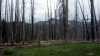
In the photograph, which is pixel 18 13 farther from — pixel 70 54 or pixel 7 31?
pixel 70 54

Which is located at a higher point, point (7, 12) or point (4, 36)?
point (7, 12)

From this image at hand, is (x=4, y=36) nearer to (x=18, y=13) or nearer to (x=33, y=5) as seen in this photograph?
(x=18, y=13)

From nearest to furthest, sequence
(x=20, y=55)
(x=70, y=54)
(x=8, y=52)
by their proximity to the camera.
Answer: (x=70, y=54)
(x=20, y=55)
(x=8, y=52)

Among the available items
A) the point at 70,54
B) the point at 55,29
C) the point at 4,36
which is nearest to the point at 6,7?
the point at 4,36

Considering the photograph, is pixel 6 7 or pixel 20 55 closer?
pixel 20 55

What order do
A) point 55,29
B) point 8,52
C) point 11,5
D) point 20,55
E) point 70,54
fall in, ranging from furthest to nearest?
point 55,29
point 11,5
point 8,52
point 20,55
point 70,54

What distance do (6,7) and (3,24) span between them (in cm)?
466

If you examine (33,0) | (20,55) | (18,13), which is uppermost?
(33,0)

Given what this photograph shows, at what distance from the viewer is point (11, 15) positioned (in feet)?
153

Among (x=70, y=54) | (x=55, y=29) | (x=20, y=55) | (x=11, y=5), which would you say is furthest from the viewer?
(x=55, y=29)

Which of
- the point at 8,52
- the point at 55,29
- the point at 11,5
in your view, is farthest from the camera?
the point at 55,29

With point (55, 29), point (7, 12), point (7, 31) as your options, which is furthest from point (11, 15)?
point (55, 29)

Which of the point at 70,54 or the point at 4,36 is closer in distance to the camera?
the point at 70,54

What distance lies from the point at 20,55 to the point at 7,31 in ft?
117
